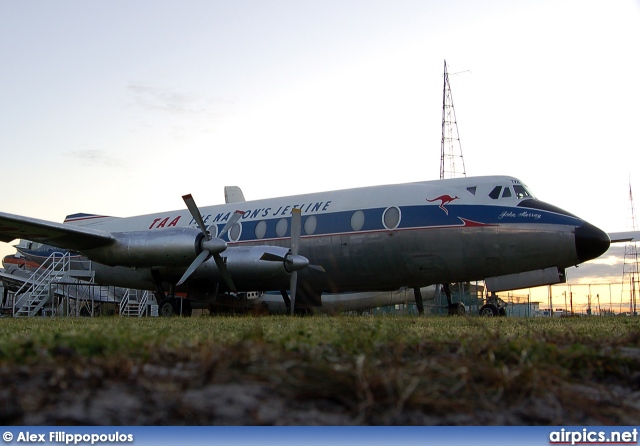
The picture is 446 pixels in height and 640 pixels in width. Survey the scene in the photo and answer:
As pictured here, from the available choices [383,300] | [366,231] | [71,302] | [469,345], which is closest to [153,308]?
[71,302]

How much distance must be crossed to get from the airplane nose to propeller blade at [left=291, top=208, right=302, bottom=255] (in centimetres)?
708

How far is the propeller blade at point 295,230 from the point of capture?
1712 cm

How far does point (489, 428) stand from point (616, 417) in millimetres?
702

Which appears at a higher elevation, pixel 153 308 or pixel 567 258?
pixel 567 258

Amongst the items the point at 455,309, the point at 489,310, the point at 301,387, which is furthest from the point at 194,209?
the point at 301,387

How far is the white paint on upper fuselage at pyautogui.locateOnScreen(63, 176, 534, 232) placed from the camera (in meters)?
16.6

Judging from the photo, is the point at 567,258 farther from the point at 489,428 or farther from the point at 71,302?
the point at 71,302

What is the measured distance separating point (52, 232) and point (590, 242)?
45.7 feet

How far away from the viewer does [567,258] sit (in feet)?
50.6

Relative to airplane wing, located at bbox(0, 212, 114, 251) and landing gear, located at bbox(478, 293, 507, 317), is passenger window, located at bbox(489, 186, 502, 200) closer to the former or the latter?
landing gear, located at bbox(478, 293, 507, 317)

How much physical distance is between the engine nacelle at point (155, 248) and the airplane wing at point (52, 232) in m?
0.36

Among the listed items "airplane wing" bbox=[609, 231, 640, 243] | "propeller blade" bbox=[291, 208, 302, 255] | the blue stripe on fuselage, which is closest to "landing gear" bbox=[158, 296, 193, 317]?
Result: "propeller blade" bbox=[291, 208, 302, 255]

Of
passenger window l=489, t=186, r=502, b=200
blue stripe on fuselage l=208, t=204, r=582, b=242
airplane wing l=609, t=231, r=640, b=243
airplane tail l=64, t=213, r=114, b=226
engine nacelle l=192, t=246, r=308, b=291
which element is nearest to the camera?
blue stripe on fuselage l=208, t=204, r=582, b=242

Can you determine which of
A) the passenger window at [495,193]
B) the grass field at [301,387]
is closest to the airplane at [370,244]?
the passenger window at [495,193]
